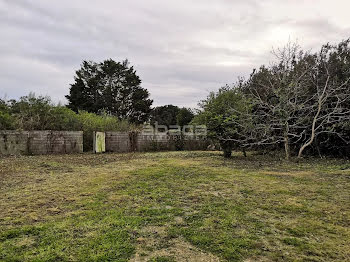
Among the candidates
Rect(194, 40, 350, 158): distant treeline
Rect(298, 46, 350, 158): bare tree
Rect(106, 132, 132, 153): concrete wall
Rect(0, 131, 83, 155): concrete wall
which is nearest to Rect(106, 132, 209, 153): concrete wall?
Rect(106, 132, 132, 153): concrete wall

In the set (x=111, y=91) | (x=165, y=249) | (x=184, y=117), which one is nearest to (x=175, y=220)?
(x=165, y=249)

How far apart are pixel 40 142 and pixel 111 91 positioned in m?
17.4

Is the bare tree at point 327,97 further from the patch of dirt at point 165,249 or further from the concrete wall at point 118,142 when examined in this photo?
the concrete wall at point 118,142

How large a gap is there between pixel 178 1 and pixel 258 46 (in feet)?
12.6

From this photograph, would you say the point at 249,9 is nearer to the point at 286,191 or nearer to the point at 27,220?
the point at 286,191

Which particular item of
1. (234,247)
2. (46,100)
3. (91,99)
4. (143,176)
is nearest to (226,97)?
(143,176)

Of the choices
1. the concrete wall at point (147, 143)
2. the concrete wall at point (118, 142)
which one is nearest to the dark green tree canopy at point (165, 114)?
the concrete wall at point (147, 143)

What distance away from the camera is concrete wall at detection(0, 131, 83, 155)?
847 centimetres

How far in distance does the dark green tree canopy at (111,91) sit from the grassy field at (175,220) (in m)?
21.6

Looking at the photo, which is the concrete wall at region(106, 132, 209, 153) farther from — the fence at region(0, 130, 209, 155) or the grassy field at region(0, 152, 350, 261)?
the grassy field at region(0, 152, 350, 261)

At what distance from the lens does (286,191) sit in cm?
351

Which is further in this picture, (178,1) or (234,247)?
(178,1)

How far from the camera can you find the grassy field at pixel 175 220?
5.65 feet

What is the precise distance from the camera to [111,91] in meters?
25.7
